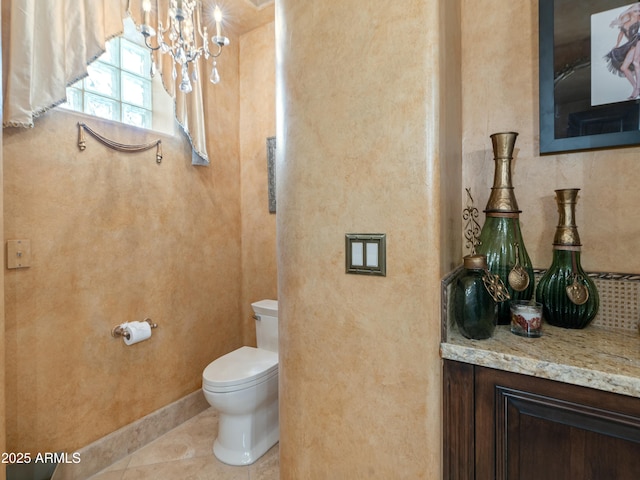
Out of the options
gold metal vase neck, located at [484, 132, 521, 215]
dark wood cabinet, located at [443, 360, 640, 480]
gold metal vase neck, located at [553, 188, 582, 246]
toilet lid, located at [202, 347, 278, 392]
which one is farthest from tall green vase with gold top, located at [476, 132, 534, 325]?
toilet lid, located at [202, 347, 278, 392]

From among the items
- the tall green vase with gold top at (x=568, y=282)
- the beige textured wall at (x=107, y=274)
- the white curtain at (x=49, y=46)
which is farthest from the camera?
the beige textured wall at (x=107, y=274)

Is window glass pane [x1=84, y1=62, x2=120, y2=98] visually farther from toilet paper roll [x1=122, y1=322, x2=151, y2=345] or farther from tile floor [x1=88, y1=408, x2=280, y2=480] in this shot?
tile floor [x1=88, y1=408, x2=280, y2=480]

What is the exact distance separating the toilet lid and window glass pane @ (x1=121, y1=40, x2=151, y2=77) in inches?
78.4

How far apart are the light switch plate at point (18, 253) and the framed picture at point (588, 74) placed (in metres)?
2.31

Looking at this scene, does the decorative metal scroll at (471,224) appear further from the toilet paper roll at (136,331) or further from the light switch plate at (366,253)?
the toilet paper roll at (136,331)

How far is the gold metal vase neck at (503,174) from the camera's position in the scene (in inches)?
44.8

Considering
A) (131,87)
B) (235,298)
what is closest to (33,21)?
(131,87)

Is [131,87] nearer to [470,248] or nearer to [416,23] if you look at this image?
[416,23]

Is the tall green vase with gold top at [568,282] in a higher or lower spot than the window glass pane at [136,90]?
lower

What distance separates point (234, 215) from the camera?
2.75m

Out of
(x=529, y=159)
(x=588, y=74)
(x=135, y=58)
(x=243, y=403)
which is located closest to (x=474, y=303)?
(x=529, y=159)

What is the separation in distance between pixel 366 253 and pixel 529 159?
80cm

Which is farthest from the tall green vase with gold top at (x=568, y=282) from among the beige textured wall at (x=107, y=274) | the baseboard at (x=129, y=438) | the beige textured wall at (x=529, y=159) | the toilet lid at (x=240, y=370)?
the baseboard at (x=129, y=438)

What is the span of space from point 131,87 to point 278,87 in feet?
4.77
